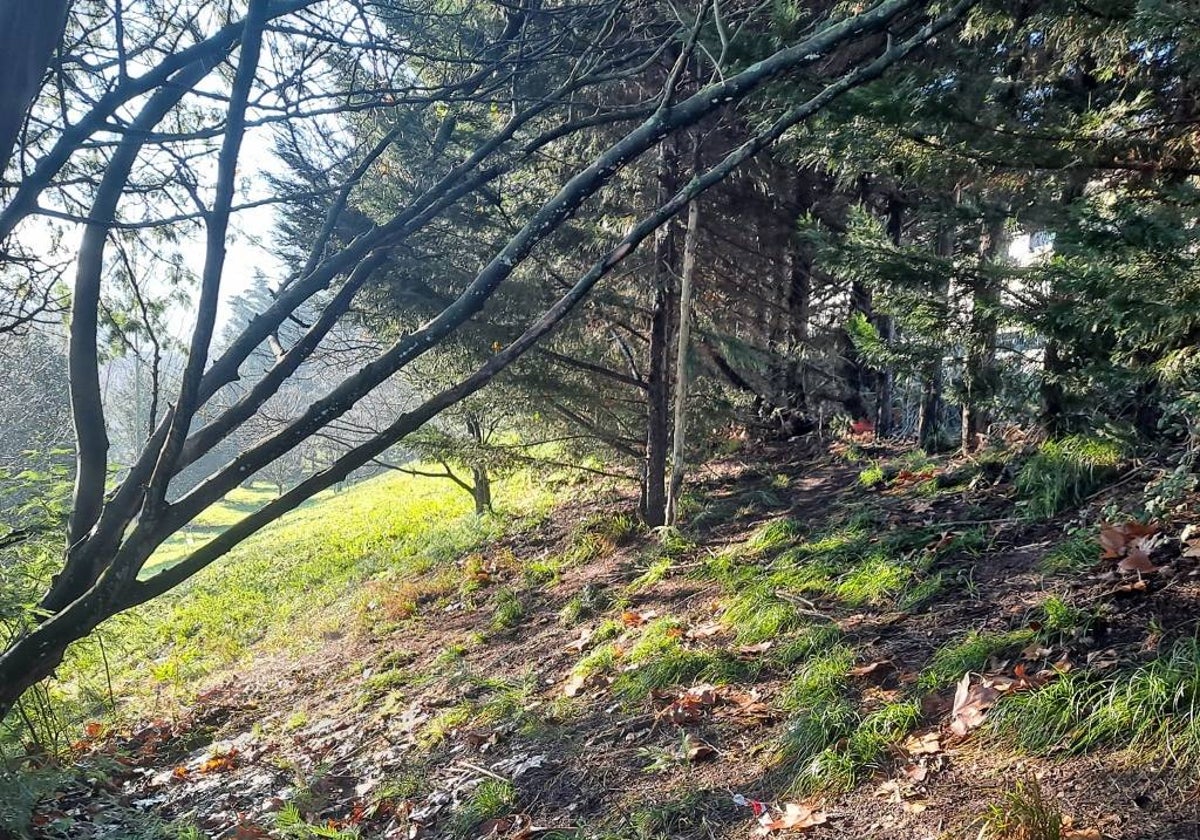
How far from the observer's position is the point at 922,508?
5262 millimetres

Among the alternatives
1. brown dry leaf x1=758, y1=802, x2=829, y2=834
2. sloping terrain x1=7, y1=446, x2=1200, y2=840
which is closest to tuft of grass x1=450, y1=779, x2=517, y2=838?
sloping terrain x1=7, y1=446, x2=1200, y2=840

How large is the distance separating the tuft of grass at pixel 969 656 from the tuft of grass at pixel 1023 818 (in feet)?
2.85

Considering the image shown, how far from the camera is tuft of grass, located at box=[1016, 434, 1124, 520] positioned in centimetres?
428

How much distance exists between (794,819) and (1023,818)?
0.81 metres

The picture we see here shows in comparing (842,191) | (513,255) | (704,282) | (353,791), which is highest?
(842,191)

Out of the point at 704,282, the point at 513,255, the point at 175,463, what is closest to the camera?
the point at 175,463

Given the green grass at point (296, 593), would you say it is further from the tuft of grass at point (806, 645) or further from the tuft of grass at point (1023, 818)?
the tuft of grass at point (1023, 818)

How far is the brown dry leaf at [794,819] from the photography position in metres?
2.61

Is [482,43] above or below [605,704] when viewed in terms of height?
above

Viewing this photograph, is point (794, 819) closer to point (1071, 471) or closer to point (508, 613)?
point (1071, 471)

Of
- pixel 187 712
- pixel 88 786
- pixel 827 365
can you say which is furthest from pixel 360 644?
pixel 827 365

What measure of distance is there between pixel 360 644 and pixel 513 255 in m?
6.31

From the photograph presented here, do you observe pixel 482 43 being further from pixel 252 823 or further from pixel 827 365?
pixel 827 365

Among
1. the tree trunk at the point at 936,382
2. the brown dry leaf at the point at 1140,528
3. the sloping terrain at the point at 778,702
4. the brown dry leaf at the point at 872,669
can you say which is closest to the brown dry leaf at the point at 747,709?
the sloping terrain at the point at 778,702
